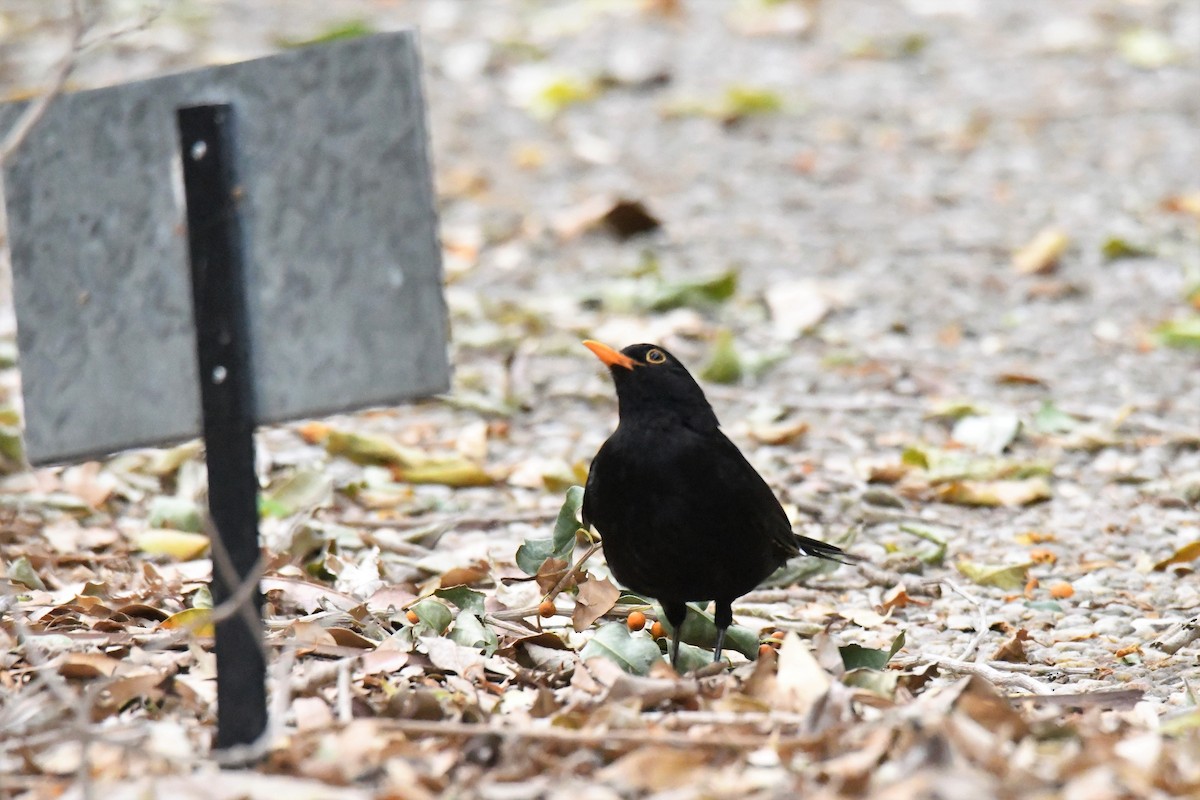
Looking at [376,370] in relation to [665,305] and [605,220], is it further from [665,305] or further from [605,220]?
[605,220]

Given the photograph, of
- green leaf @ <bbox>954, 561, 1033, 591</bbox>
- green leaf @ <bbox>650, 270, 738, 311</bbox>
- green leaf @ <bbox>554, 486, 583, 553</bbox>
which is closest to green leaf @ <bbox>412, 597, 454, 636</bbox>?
green leaf @ <bbox>554, 486, 583, 553</bbox>

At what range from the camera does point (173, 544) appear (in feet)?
16.7

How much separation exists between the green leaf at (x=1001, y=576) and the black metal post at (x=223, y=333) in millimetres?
2746

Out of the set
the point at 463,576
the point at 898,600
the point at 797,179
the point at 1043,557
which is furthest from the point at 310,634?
the point at 797,179

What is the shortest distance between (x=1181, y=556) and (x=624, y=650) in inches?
83.3

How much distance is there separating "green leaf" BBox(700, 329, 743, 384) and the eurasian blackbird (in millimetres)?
2672

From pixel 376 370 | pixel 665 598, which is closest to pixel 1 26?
pixel 665 598

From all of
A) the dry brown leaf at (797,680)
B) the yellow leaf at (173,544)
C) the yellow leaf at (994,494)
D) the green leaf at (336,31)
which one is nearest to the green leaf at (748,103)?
the green leaf at (336,31)

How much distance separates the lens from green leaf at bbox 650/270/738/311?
26.2ft

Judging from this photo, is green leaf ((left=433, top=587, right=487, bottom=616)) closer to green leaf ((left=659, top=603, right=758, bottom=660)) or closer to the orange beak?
green leaf ((left=659, top=603, right=758, bottom=660))

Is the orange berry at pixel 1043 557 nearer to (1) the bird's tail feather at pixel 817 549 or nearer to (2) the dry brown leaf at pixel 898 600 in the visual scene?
(2) the dry brown leaf at pixel 898 600

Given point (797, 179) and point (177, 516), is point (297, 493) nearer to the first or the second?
point (177, 516)

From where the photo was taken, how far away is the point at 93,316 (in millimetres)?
3039

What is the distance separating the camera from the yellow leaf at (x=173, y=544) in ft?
16.7
